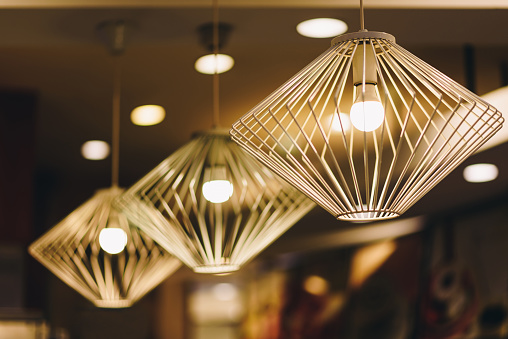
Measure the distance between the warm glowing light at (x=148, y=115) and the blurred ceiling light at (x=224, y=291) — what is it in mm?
2736

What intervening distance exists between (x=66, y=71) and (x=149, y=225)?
4.66 ft

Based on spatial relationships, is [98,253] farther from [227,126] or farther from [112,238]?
[227,126]

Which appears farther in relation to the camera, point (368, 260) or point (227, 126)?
point (368, 260)

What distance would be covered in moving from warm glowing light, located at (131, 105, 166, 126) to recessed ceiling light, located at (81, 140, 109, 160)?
1.06 ft

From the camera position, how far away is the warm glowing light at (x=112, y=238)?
1.85m

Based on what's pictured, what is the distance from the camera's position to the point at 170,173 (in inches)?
Result: 53.2

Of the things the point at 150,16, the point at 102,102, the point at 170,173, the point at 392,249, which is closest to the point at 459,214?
the point at 392,249

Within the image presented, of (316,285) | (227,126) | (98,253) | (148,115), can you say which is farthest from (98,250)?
(316,285)

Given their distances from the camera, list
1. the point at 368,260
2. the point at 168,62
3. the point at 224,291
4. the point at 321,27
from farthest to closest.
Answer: the point at 224,291, the point at 368,260, the point at 168,62, the point at 321,27

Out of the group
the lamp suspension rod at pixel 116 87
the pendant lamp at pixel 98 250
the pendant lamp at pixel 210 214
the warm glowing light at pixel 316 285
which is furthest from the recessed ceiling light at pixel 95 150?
the pendant lamp at pixel 210 214

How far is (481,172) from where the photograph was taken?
301cm

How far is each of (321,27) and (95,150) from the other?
1921mm

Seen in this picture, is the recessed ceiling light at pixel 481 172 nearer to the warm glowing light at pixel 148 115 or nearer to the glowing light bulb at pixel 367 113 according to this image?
the warm glowing light at pixel 148 115

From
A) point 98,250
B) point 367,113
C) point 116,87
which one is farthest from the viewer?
point 116,87
